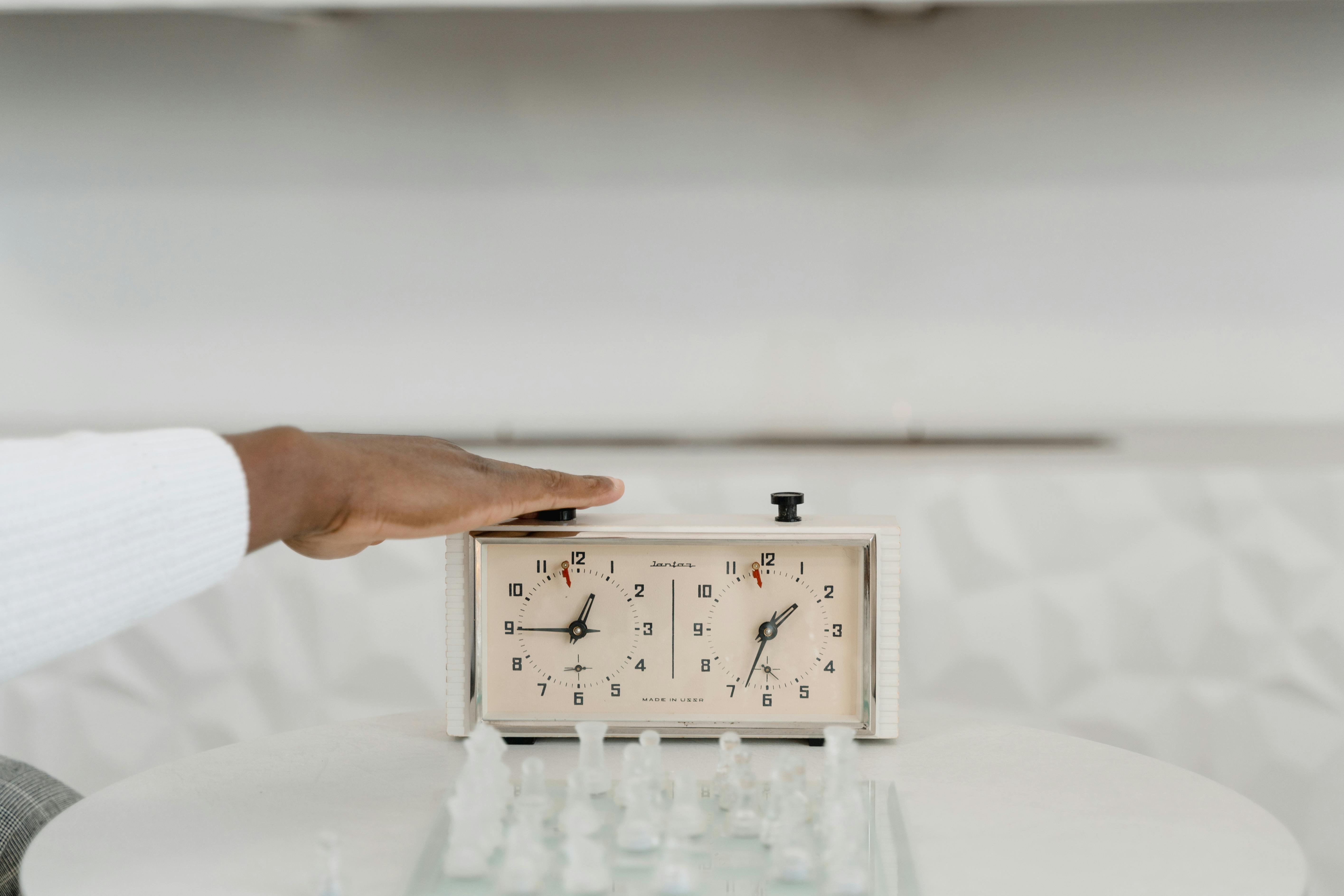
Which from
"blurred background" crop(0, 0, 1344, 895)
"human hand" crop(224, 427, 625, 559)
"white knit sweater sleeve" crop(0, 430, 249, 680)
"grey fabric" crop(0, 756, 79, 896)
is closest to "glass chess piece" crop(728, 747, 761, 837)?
"human hand" crop(224, 427, 625, 559)

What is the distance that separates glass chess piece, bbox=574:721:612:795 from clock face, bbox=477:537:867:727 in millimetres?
150

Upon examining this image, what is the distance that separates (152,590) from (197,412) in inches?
47.2

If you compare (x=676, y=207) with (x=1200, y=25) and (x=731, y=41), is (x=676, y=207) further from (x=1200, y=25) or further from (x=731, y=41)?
(x=1200, y=25)

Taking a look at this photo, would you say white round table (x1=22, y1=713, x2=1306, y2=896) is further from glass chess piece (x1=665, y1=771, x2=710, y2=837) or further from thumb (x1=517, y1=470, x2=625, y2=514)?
thumb (x1=517, y1=470, x2=625, y2=514)

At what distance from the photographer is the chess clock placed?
1.07 metres

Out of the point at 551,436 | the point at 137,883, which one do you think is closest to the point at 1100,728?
the point at 551,436

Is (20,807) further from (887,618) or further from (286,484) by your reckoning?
(887,618)

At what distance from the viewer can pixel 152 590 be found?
2.59ft

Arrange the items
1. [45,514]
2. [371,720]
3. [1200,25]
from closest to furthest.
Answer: [45,514] → [371,720] → [1200,25]

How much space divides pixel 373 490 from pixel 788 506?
420 mm

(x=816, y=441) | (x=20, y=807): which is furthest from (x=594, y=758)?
(x=816, y=441)

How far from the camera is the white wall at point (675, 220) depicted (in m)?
1.76

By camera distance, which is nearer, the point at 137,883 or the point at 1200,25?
the point at 137,883

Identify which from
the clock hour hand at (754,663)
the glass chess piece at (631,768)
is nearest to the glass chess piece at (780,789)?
the glass chess piece at (631,768)
